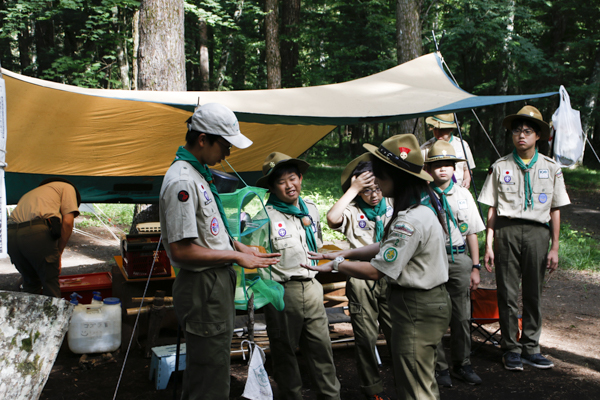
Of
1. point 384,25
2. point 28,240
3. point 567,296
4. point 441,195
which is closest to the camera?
point 441,195

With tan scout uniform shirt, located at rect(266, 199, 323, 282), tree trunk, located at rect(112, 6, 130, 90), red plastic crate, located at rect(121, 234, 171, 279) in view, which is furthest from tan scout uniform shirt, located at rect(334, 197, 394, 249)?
tree trunk, located at rect(112, 6, 130, 90)

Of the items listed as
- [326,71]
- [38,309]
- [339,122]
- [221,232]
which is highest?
[326,71]

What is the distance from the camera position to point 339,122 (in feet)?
12.0

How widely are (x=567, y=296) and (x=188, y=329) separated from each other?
192 inches

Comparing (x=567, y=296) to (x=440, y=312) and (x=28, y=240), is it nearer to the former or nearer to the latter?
(x=440, y=312)

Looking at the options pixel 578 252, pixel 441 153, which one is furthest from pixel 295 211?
pixel 578 252

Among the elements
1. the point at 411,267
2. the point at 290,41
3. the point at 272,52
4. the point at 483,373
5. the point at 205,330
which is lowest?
the point at 483,373

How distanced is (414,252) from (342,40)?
14.6 meters

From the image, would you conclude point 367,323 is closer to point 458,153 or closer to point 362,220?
point 362,220

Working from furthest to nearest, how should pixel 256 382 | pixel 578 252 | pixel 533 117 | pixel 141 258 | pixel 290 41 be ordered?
1. pixel 290 41
2. pixel 578 252
3. pixel 141 258
4. pixel 533 117
5. pixel 256 382

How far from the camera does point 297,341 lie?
2.81 meters

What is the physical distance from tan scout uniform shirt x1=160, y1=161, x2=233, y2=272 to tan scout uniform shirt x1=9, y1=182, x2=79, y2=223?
2.26 metres

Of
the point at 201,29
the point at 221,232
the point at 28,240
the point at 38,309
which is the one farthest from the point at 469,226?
the point at 201,29

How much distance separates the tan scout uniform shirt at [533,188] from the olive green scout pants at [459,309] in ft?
1.89
